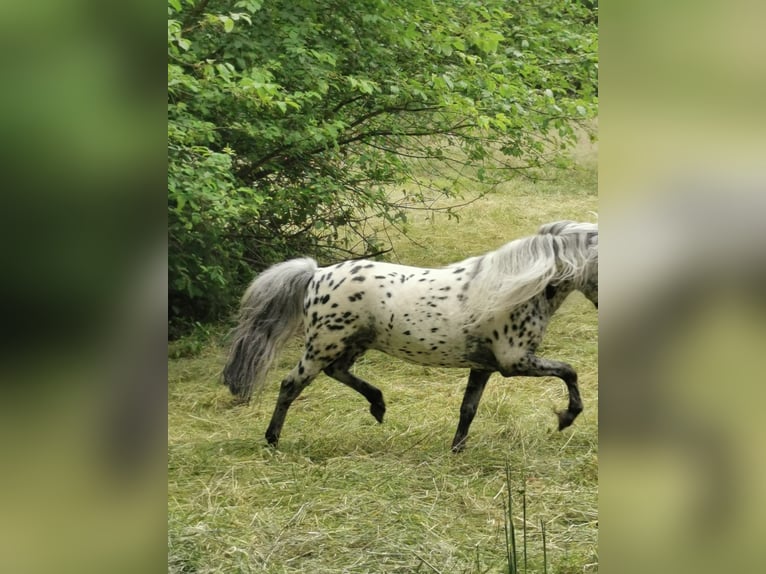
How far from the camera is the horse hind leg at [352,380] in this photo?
3031 mm

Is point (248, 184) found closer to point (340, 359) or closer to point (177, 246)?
point (177, 246)

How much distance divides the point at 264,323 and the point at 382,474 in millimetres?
706

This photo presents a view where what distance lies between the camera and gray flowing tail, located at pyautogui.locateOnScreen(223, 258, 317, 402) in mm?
2959

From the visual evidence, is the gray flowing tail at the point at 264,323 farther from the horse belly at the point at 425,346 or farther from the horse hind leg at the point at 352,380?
the horse belly at the point at 425,346

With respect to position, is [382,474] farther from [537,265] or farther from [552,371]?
[537,265]

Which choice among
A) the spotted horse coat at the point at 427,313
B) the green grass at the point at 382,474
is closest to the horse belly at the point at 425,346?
the spotted horse coat at the point at 427,313

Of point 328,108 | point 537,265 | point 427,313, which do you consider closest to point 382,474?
point 427,313

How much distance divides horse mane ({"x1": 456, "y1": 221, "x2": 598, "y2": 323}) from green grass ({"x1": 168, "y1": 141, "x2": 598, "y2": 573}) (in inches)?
23.5

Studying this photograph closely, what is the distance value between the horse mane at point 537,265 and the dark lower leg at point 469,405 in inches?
12.9

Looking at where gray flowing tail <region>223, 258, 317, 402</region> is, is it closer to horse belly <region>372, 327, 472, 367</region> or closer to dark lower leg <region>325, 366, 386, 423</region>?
dark lower leg <region>325, 366, 386, 423</region>

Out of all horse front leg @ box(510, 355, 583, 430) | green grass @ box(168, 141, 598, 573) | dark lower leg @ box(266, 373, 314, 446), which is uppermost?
horse front leg @ box(510, 355, 583, 430)

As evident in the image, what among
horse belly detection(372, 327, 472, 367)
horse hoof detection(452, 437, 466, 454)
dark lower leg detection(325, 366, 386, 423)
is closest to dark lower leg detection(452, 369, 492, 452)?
horse hoof detection(452, 437, 466, 454)

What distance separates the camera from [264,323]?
9.84 feet
